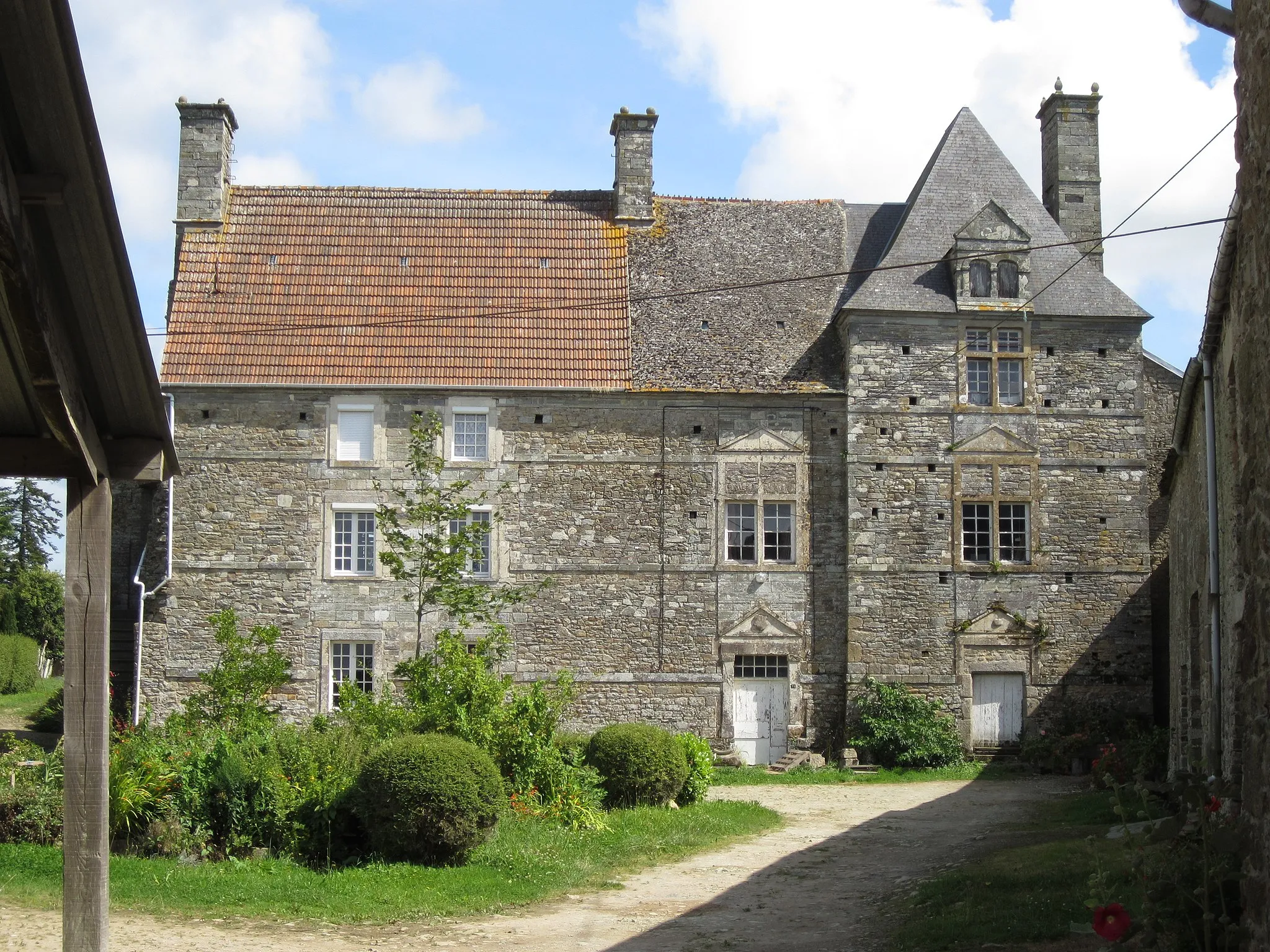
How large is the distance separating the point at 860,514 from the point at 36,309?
19765 millimetres

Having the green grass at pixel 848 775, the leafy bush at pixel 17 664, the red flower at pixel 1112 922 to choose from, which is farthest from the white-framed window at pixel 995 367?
the leafy bush at pixel 17 664

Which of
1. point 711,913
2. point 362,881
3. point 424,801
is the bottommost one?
point 711,913

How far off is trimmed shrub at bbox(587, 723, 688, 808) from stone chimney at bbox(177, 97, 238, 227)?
561 inches

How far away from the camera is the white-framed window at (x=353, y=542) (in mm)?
24078

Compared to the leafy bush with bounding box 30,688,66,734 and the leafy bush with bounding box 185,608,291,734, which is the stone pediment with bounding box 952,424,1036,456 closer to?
the leafy bush with bounding box 185,608,291,734

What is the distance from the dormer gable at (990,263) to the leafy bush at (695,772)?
10.5 meters

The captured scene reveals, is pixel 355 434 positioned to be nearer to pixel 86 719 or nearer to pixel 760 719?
pixel 760 719

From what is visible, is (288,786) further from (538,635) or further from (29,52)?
(538,635)

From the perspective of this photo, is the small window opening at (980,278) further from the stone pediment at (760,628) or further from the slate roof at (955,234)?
the stone pediment at (760,628)

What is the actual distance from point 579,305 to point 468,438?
3.44 metres

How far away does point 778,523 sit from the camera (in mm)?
24734

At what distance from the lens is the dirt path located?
1038 cm

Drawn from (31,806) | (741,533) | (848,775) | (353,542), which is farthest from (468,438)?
(31,806)

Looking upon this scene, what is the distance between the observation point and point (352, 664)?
23.9m
